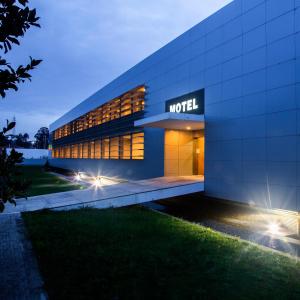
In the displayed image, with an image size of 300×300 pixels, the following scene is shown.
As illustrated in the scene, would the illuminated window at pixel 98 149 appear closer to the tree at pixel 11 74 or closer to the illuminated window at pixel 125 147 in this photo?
the illuminated window at pixel 125 147

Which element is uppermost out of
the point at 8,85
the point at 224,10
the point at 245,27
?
the point at 224,10

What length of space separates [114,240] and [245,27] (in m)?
10.8

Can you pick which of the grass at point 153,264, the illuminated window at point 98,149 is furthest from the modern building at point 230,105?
the illuminated window at point 98,149

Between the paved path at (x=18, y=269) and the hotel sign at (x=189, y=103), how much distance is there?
10.8m

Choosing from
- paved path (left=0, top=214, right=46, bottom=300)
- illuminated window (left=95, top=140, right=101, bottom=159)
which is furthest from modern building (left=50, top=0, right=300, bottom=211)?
paved path (left=0, top=214, right=46, bottom=300)

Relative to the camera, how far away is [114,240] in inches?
298

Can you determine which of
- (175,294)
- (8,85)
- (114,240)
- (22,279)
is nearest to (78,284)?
(22,279)

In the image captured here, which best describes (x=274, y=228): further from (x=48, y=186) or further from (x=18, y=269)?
(x=48, y=186)

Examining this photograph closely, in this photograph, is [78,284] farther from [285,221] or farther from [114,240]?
[285,221]

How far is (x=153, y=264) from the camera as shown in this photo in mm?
5918

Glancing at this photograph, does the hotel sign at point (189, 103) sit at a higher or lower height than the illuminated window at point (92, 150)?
higher

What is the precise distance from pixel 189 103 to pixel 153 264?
1209cm

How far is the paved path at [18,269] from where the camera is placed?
4578mm

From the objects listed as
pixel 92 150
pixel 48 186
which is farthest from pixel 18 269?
pixel 92 150
